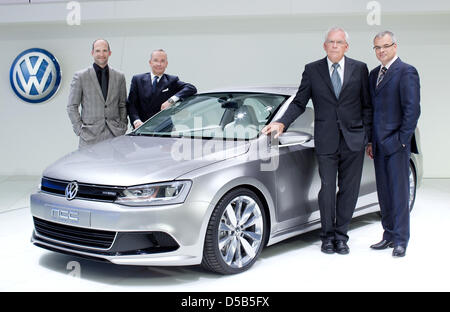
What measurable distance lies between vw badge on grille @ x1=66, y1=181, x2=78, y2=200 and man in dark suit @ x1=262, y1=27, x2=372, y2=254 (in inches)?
52.3

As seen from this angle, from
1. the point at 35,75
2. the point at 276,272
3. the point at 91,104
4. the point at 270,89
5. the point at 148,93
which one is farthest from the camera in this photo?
the point at 35,75

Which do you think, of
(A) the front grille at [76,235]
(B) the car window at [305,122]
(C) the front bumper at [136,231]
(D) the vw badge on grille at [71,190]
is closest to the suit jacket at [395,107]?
(B) the car window at [305,122]

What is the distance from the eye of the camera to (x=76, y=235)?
3205mm

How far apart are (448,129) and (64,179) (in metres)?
5.72

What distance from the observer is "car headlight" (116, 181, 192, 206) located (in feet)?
9.95

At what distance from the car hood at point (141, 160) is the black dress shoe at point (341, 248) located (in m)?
1.04

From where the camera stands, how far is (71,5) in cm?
727

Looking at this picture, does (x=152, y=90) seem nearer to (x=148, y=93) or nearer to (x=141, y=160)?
(x=148, y=93)

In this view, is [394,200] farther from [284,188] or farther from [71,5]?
[71,5]

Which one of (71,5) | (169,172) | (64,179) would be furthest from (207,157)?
(71,5)

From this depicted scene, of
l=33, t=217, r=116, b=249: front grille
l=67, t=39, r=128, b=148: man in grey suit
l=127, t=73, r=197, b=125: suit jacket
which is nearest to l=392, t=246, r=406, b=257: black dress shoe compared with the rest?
l=33, t=217, r=116, b=249: front grille

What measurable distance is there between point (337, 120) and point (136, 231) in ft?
5.12

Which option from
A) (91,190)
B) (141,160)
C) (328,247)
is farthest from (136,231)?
(328,247)

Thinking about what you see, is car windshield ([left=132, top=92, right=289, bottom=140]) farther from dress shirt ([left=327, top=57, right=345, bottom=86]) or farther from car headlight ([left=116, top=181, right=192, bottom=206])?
car headlight ([left=116, top=181, right=192, bottom=206])
